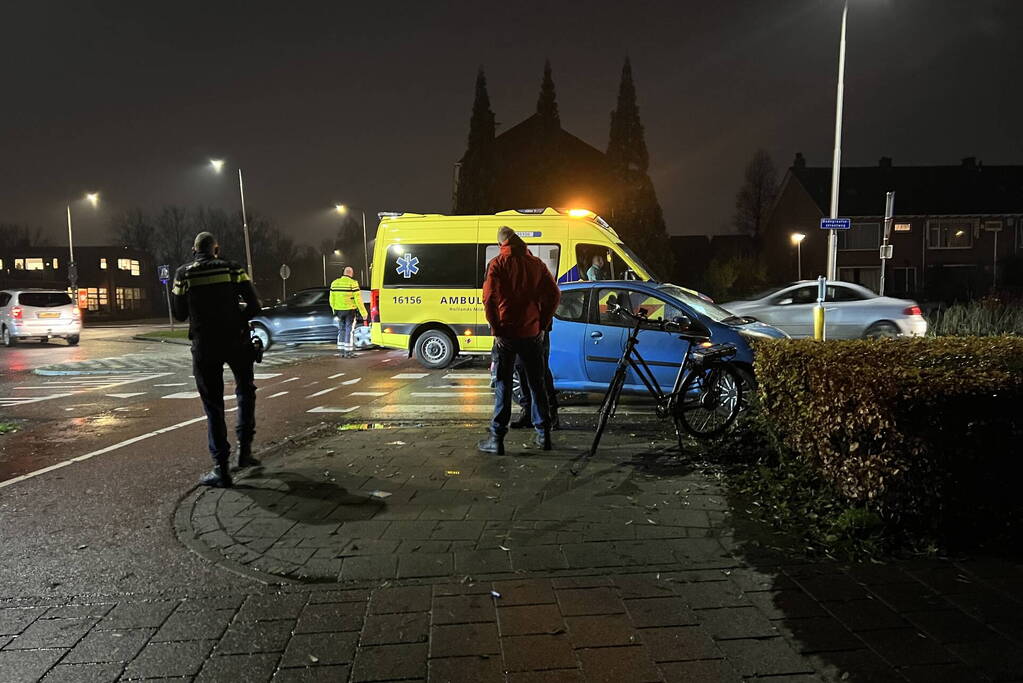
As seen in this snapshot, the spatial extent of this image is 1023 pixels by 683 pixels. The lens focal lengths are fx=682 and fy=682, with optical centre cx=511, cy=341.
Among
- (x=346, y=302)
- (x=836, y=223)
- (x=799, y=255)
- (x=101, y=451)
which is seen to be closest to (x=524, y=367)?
(x=101, y=451)

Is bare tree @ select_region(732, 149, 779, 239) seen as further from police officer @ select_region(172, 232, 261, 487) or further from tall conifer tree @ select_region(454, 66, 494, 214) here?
police officer @ select_region(172, 232, 261, 487)

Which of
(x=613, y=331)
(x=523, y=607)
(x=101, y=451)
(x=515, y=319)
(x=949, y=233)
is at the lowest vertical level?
(x=101, y=451)

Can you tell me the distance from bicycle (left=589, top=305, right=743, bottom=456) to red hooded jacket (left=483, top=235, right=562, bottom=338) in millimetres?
905

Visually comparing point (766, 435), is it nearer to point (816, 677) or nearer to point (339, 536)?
point (816, 677)

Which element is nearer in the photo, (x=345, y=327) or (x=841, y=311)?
(x=841, y=311)

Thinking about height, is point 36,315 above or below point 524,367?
below

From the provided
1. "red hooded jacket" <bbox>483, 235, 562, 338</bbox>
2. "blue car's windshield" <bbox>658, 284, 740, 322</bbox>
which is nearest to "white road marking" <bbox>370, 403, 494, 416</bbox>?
"red hooded jacket" <bbox>483, 235, 562, 338</bbox>

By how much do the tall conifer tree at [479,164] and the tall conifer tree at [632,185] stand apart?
354 inches

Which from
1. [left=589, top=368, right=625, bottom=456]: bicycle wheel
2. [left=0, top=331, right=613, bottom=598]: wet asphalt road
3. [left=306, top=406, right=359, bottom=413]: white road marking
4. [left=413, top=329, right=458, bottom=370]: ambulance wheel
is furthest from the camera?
[left=413, top=329, right=458, bottom=370]: ambulance wheel

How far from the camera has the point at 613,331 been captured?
326 inches

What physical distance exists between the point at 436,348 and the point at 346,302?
340 cm

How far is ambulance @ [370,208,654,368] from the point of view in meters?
12.5

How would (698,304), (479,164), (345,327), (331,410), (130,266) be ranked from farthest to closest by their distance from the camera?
(130,266) < (479,164) < (345,327) < (331,410) < (698,304)

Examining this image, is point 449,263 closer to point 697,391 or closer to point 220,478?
point 697,391
